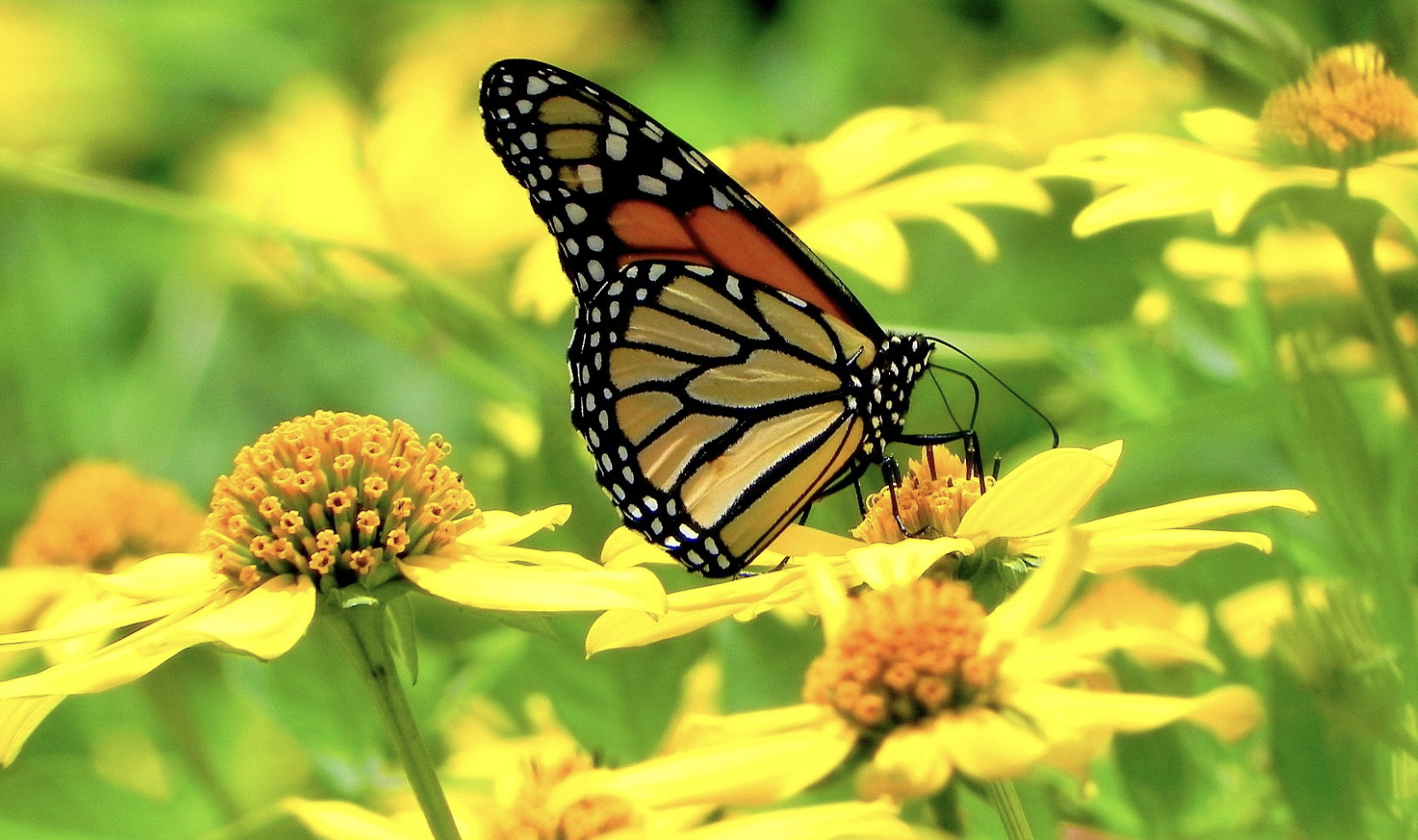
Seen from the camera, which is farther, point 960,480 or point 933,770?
point 960,480

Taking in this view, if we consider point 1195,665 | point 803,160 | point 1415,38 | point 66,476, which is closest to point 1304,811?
point 1195,665

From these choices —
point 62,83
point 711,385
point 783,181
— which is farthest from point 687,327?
point 62,83

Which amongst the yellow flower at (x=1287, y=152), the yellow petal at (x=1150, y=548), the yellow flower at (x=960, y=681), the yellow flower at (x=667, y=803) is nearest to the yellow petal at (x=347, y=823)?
the yellow flower at (x=667, y=803)

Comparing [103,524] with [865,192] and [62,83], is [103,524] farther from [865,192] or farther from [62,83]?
[62,83]

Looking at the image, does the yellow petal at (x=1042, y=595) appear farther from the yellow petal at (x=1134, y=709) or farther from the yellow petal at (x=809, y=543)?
the yellow petal at (x=809, y=543)

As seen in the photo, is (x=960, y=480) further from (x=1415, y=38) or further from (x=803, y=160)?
(x=803, y=160)
